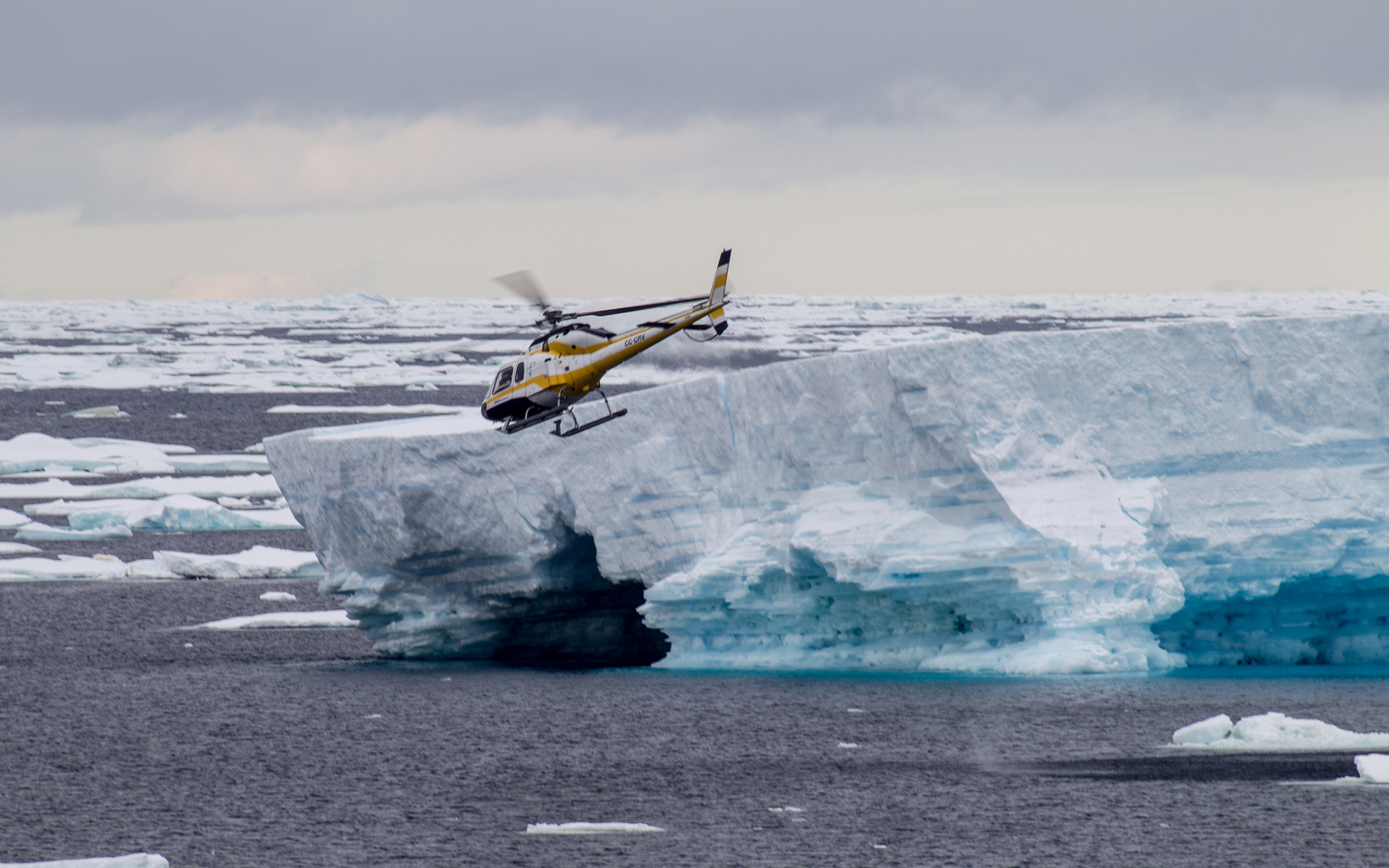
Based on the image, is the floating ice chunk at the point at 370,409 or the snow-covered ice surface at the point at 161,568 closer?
the snow-covered ice surface at the point at 161,568

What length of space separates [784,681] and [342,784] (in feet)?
11.9

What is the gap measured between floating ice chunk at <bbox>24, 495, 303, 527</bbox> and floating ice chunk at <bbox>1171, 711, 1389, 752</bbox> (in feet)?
44.1

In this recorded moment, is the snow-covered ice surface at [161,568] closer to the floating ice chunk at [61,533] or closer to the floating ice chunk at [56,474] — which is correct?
the floating ice chunk at [61,533]

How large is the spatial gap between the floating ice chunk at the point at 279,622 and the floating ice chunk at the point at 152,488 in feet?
21.9

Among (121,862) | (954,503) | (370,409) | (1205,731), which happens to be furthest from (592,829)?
(370,409)

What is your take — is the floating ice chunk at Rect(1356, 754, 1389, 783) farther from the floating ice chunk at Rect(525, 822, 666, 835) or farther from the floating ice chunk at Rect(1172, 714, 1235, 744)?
the floating ice chunk at Rect(525, 822, 666, 835)

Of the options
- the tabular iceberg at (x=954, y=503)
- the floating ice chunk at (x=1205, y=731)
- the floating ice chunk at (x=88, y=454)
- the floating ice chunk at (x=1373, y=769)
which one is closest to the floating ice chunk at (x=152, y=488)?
the floating ice chunk at (x=88, y=454)

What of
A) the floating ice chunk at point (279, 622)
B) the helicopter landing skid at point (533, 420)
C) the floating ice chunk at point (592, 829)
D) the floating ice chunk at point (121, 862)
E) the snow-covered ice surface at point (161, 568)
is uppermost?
the helicopter landing skid at point (533, 420)

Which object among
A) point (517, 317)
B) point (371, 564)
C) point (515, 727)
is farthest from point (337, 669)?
point (517, 317)

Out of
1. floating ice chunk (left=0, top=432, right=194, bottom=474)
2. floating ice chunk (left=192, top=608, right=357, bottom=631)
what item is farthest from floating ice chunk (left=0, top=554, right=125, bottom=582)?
floating ice chunk (left=0, top=432, right=194, bottom=474)

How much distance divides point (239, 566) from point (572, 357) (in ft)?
27.8

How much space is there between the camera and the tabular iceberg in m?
10.7

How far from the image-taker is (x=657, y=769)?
8.92 m

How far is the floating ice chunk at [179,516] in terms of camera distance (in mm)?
19516
